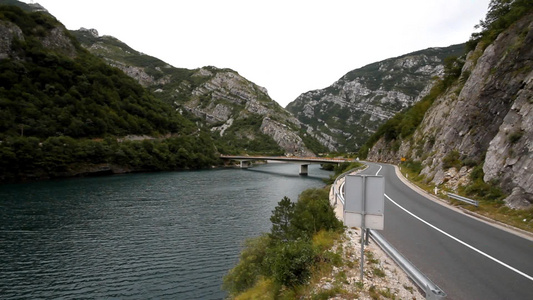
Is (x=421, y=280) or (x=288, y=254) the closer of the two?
(x=421, y=280)

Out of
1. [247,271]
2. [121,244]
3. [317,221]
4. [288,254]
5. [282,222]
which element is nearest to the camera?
[288,254]

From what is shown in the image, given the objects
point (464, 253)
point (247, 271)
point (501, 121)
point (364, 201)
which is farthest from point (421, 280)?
point (501, 121)

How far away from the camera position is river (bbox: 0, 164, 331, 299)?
1533cm

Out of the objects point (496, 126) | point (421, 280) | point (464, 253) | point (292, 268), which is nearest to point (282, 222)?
point (292, 268)

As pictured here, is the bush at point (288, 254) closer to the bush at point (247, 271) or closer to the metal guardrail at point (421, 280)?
the bush at point (247, 271)

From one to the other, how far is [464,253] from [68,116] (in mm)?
104615

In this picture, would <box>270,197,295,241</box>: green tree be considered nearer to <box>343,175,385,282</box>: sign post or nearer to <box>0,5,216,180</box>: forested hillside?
<box>343,175,385,282</box>: sign post

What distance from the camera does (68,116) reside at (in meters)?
83.8

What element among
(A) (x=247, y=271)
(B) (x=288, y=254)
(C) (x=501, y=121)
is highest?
(C) (x=501, y=121)

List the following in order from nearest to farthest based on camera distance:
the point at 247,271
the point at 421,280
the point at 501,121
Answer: the point at 421,280 < the point at 247,271 < the point at 501,121

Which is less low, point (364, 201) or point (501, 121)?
point (501, 121)

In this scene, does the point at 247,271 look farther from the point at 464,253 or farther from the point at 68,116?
the point at 68,116

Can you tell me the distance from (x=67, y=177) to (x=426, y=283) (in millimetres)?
80360

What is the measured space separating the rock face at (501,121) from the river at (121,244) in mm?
18870
